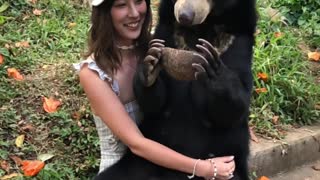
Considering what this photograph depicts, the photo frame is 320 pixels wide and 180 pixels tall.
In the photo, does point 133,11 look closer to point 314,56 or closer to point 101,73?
point 101,73

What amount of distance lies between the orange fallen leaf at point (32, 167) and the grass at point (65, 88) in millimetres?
31

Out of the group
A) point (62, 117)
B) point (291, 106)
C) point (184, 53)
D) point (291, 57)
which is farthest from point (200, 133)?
point (291, 57)

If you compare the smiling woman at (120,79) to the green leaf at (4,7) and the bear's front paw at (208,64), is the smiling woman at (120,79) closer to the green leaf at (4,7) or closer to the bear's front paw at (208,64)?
the bear's front paw at (208,64)

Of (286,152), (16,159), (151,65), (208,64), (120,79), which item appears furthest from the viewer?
(286,152)

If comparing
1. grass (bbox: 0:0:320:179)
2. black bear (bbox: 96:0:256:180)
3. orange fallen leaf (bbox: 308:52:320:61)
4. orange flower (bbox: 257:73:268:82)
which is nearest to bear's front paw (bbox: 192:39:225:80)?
black bear (bbox: 96:0:256:180)

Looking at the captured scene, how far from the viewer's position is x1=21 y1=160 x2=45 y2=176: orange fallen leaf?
11.7 feet

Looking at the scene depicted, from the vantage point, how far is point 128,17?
9.89 feet

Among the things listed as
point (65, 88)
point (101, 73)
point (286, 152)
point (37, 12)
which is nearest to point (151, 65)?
point (101, 73)

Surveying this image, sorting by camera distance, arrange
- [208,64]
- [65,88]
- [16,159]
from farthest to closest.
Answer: [65,88] → [16,159] → [208,64]

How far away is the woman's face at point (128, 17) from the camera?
2996 mm

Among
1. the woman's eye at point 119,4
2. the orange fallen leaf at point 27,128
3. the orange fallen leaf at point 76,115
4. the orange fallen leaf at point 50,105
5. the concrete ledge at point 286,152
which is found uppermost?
the woman's eye at point 119,4

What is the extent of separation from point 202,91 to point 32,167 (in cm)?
129

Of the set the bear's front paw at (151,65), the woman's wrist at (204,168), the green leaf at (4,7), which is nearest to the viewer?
the bear's front paw at (151,65)

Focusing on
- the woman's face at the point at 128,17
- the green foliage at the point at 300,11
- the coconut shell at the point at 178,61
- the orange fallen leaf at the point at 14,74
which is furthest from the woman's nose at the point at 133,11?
the green foliage at the point at 300,11
